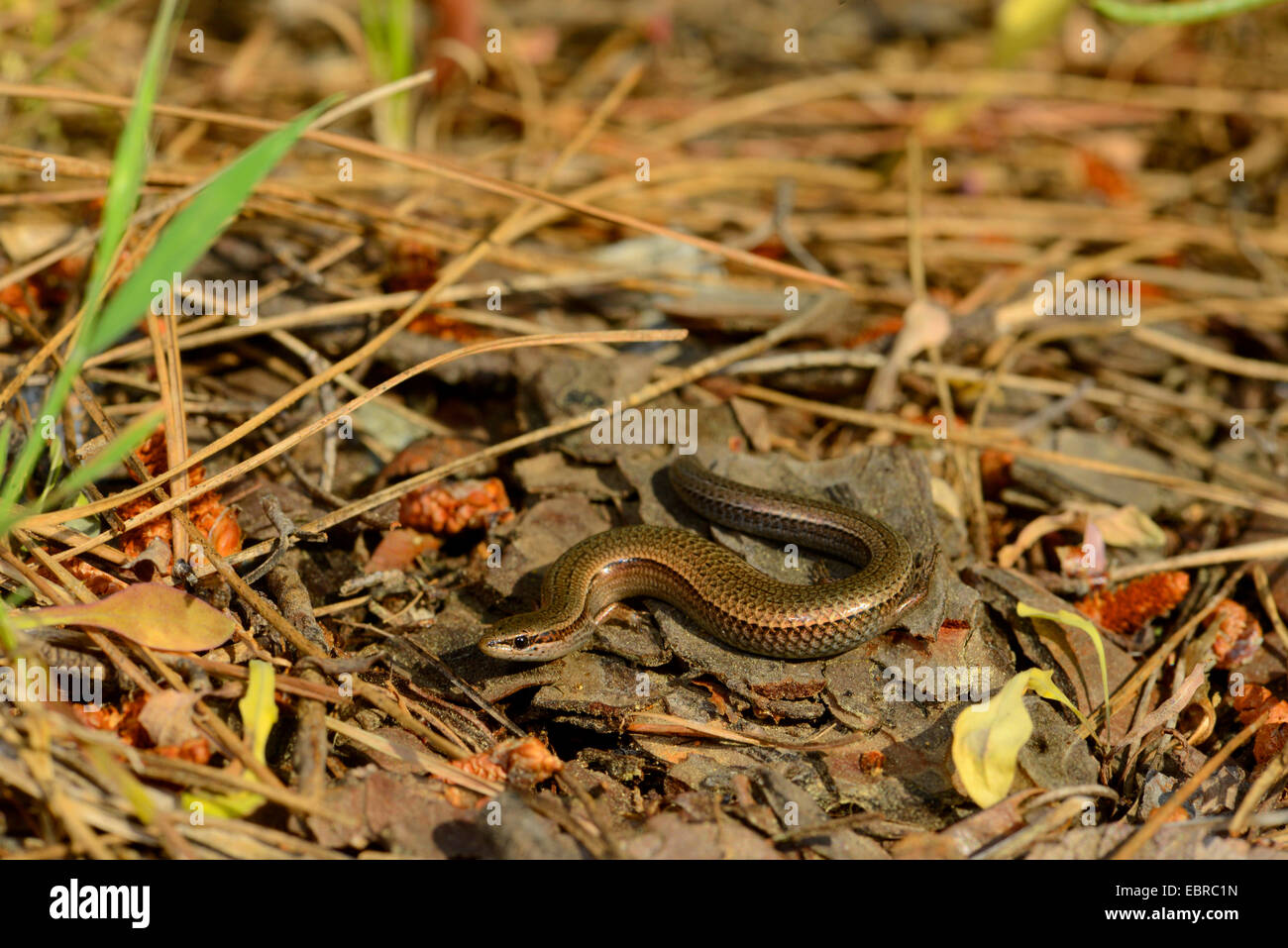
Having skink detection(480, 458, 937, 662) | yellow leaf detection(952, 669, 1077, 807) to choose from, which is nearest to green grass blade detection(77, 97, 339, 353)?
skink detection(480, 458, 937, 662)

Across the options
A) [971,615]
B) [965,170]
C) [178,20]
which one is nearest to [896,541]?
[971,615]

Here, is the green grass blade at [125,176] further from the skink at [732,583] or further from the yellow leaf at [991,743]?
the yellow leaf at [991,743]

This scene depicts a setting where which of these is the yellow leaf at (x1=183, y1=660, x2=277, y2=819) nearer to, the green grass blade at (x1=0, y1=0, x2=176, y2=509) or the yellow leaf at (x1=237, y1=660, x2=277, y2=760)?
the yellow leaf at (x1=237, y1=660, x2=277, y2=760)

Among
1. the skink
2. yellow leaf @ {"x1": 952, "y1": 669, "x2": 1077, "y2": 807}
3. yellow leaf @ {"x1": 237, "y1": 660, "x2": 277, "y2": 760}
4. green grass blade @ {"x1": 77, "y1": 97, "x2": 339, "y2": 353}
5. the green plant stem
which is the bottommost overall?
yellow leaf @ {"x1": 952, "y1": 669, "x2": 1077, "y2": 807}

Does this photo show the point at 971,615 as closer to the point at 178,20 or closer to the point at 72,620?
the point at 72,620

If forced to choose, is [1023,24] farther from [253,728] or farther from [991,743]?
[253,728]
